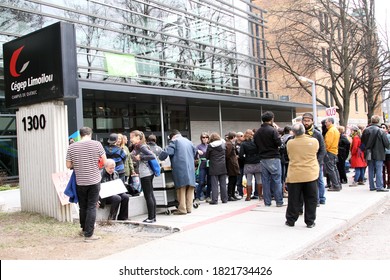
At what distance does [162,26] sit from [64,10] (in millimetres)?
5681

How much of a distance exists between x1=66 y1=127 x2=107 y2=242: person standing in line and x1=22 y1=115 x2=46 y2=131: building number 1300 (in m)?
1.65

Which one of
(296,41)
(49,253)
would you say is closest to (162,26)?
(296,41)

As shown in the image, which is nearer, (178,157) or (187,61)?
(178,157)

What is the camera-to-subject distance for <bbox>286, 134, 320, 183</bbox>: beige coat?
6.70 metres

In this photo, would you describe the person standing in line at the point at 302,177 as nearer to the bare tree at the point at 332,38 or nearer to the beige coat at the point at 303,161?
the beige coat at the point at 303,161

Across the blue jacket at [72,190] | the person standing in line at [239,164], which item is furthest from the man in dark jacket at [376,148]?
the blue jacket at [72,190]

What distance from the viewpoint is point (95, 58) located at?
16.4 m

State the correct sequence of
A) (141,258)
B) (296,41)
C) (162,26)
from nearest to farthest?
(141,258) → (162,26) → (296,41)

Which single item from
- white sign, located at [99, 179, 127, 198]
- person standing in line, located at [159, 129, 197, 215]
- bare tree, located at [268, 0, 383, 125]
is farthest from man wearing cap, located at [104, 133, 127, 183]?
bare tree, located at [268, 0, 383, 125]

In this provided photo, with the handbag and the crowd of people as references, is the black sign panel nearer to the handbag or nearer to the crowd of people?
the crowd of people

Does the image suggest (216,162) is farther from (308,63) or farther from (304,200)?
(308,63)

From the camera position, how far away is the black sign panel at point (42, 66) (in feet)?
23.5

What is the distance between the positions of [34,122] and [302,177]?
5.03 metres

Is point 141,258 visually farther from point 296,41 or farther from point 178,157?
point 296,41
